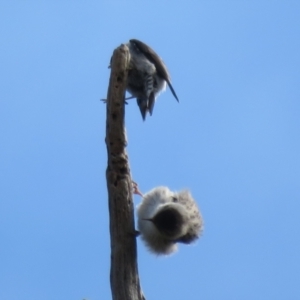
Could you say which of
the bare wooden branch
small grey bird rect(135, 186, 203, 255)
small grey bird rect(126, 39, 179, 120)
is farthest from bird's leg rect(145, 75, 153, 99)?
small grey bird rect(135, 186, 203, 255)

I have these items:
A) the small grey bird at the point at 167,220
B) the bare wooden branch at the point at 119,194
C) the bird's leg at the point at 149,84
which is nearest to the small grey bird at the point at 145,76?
the bird's leg at the point at 149,84

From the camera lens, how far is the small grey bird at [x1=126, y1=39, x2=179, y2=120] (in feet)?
29.3

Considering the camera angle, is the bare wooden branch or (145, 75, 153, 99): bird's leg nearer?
the bare wooden branch

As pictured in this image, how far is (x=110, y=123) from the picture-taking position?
652 cm

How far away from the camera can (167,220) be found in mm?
6305

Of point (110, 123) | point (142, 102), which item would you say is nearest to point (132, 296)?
point (110, 123)

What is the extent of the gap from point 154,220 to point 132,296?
0.65 meters

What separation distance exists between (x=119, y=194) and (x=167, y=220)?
48 cm

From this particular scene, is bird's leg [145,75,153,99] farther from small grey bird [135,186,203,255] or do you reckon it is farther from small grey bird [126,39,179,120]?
small grey bird [135,186,203,255]

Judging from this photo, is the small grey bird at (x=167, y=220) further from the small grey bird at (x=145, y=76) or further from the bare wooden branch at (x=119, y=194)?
the small grey bird at (x=145, y=76)

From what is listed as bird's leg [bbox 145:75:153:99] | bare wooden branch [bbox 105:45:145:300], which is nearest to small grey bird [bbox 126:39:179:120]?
bird's leg [bbox 145:75:153:99]

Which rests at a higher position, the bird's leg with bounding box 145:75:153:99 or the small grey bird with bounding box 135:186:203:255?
the bird's leg with bounding box 145:75:153:99

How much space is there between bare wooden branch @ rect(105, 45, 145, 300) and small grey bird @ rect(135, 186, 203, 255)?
141 mm

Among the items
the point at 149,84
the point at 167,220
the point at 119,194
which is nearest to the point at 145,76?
the point at 149,84
